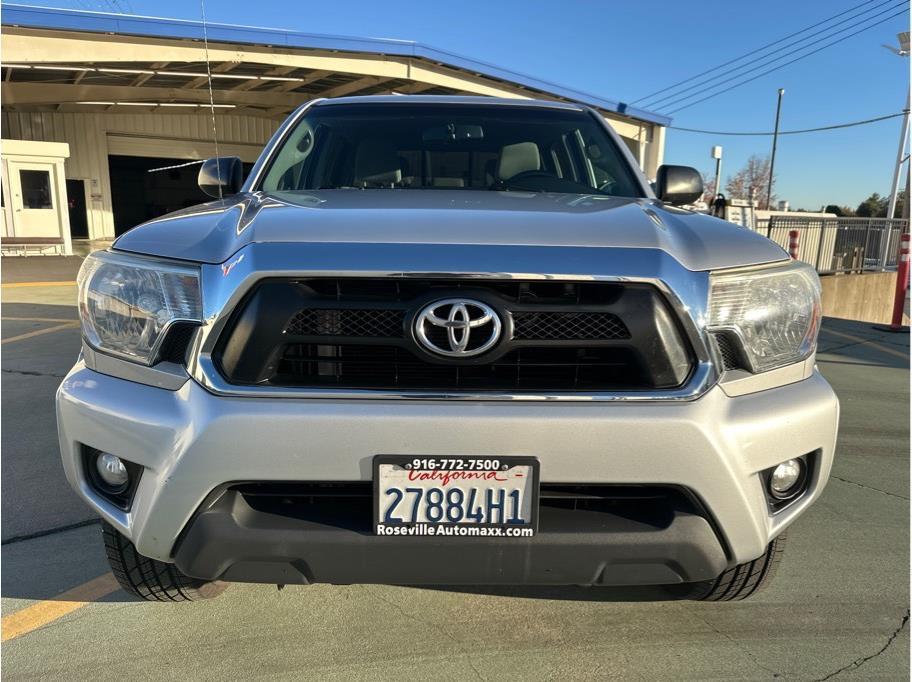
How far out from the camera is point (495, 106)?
3.16 meters

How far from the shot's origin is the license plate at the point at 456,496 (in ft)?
5.10

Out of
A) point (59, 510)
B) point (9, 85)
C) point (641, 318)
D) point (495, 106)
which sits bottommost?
point (59, 510)

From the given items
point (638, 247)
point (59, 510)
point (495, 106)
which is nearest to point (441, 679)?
point (638, 247)

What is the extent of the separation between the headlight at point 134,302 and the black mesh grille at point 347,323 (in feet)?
0.84

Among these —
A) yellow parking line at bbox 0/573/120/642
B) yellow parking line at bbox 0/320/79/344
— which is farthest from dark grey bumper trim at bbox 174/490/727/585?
yellow parking line at bbox 0/320/79/344

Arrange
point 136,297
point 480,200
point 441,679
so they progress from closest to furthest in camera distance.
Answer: point 136,297 → point 441,679 → point 480,200

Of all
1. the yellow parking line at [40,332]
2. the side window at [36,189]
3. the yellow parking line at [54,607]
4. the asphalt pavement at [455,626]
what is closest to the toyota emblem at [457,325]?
the asphalt pavement at [455,626]

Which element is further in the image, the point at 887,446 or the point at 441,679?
the point at 887,446

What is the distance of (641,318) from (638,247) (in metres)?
0.19

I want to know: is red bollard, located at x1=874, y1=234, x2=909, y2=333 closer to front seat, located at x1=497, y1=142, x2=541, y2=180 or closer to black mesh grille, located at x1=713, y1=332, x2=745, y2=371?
front seat, located at x1=497, y1=142, x2=541, y2=180

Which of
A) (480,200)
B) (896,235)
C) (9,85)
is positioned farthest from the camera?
(9,85)

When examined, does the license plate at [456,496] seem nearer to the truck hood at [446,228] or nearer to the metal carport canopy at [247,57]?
the truck hood at [446,228]

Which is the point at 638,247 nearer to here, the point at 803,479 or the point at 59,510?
the point at 803,479

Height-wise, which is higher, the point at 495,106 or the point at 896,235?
the point at 495,106
